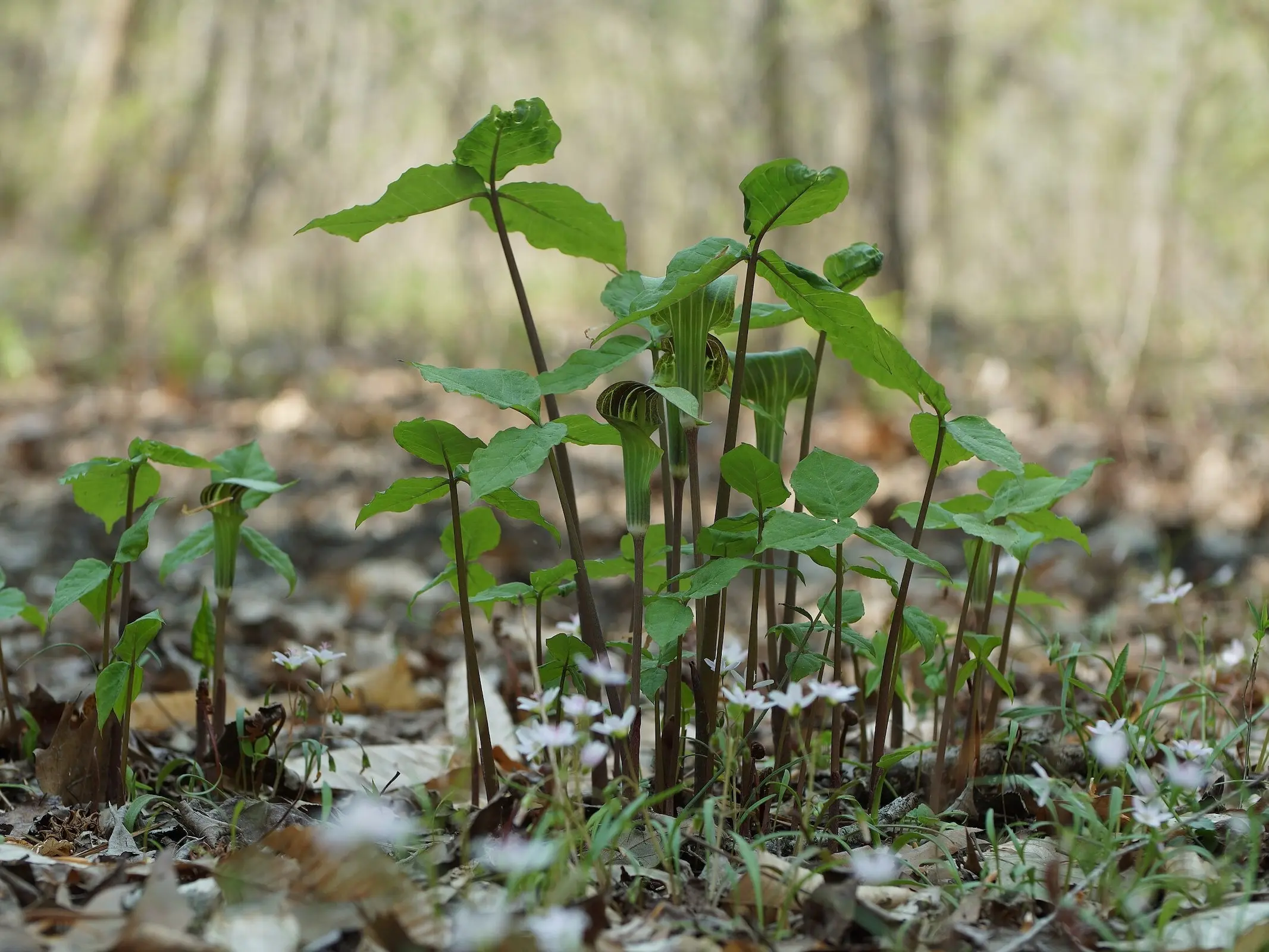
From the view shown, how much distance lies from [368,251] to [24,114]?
520cm

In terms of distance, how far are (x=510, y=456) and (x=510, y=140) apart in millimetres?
478

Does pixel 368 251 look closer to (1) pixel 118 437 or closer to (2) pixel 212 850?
(1) pixel 118 437

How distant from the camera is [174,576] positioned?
376cm

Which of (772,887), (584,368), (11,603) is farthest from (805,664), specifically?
(11,603)

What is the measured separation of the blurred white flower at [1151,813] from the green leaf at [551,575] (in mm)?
761

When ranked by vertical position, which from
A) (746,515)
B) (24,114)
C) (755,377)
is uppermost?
A: (24,114)

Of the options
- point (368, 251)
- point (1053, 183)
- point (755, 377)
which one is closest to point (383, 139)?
point (368, 251)

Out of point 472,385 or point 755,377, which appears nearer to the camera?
point 472,385

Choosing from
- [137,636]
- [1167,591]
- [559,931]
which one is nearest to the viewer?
[559,931]

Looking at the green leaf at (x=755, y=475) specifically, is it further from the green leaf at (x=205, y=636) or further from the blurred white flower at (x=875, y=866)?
the green leaf at (x=205, y=636)

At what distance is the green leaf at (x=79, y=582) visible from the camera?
1.45 m

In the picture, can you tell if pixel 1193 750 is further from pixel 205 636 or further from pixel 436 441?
pixel 205 636

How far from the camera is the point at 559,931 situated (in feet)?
3.00

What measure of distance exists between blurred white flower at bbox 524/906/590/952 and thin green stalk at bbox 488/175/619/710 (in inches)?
17.3
